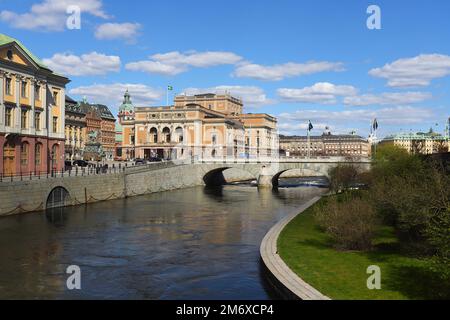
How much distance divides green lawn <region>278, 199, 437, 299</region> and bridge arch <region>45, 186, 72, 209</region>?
30.0 m

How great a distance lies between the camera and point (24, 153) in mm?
58812

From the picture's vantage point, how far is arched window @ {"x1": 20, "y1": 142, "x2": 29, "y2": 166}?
5841 cm

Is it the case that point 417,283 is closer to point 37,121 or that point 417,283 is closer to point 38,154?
point 38,154

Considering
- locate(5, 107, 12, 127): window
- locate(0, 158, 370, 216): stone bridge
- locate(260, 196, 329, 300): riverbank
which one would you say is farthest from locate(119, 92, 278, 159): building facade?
locate(260, 196, 329, 300): riverbank

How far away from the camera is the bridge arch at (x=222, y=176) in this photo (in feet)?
350

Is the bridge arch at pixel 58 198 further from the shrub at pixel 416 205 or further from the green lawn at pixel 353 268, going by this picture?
the shrub at pixel 416 205

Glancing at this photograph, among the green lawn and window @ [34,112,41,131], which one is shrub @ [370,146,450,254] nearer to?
the green lawn

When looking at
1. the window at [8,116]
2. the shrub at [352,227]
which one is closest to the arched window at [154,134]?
the window at [8,116]

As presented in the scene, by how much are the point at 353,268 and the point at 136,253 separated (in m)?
14.4
